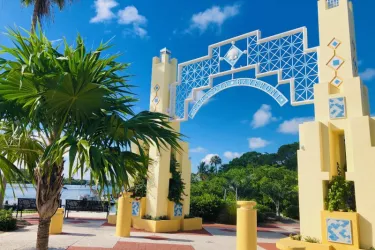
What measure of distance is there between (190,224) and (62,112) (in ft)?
26.7

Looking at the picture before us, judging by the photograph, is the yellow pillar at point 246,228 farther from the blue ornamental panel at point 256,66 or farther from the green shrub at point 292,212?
the green shrub at point 292,212

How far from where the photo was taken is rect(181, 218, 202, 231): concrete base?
11805 millimetres

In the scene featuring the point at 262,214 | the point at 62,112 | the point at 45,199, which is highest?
the point at 62,112

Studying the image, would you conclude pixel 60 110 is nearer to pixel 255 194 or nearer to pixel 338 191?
pixel 338 191

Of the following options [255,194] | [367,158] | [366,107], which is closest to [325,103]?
[366,107]

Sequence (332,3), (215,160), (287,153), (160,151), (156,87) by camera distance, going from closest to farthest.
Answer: (332,3) → (160,151) → (156,87) → (287,153) → (215,160)

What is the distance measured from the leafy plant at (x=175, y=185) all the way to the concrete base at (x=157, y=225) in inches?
32.1

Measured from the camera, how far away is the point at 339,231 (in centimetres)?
646

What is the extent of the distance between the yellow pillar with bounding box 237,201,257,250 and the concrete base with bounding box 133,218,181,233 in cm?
550

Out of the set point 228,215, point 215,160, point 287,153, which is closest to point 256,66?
point 228,215

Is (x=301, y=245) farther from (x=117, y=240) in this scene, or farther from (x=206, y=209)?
(x=206, y=209)

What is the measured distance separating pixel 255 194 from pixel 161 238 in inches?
696

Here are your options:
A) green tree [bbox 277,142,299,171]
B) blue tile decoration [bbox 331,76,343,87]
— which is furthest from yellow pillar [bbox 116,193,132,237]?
green tree [bbox 277,142,299,171]

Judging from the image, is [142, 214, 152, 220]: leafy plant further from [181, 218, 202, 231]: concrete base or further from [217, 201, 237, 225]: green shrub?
[217, 201, 237, 225]: green shrub
